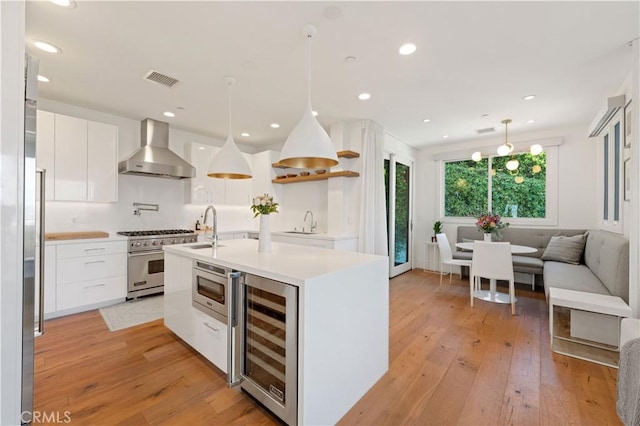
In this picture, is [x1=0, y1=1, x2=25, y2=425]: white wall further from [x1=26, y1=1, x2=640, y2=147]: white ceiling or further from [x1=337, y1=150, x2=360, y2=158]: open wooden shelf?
[x1=337, y1=150, x2=360, y2=158]: open wooden shelf

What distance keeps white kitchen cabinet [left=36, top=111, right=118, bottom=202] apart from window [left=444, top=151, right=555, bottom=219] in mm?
5985

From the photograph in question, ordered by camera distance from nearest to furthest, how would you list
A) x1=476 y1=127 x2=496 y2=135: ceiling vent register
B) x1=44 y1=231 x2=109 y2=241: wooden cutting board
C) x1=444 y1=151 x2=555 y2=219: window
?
x1=44 y1=231 x2=109 y2=241: wooden cutting board
x1=476 y1=127 x2=496 y2=135: ceiling vent register
x1=444 y1=151 x2=555 y2=219: window

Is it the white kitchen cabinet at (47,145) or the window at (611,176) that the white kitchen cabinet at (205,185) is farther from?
the window at (611,176)

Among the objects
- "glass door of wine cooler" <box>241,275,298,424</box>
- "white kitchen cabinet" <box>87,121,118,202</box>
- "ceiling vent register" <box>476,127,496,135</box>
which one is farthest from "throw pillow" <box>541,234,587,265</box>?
"white kitchen cabinet" <box>87,121,118,202</box>

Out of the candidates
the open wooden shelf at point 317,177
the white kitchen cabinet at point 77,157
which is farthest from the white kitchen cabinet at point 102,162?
the open wooden shelf at point 317,177

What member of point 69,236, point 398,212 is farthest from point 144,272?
point 398,212

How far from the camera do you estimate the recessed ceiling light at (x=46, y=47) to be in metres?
2.30

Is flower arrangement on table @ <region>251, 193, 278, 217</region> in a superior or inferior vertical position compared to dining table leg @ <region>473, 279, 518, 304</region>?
superior

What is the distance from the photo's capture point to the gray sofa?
256cm

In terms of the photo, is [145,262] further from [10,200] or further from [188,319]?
[10,200]

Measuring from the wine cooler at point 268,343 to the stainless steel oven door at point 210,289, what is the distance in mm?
196

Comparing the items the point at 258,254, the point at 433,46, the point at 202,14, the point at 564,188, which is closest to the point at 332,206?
the point at 258,254

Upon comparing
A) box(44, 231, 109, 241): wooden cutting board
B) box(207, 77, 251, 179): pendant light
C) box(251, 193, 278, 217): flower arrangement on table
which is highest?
box(207, 77, 251, 179): pendant light

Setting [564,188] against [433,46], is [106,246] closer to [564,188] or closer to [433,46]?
[433,46]
